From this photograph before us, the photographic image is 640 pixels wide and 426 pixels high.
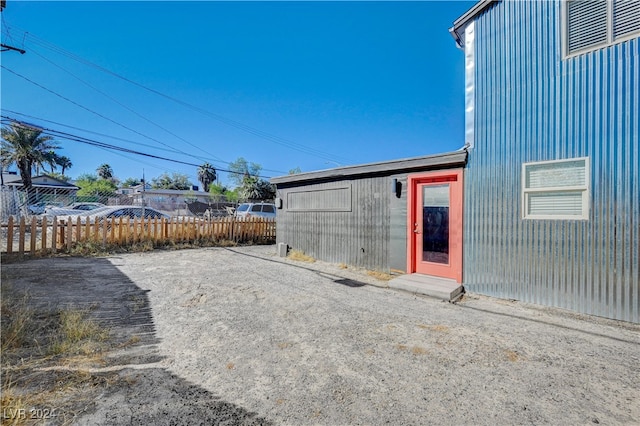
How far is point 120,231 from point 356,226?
25.6ft

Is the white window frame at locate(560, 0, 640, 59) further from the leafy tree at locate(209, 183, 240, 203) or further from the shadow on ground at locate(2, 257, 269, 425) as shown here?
the leafy tree at locate(209, 183, 240, 203)

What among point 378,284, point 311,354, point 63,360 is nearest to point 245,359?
point 311,354

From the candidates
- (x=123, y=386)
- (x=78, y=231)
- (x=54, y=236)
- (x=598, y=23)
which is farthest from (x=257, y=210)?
(x=598, y=23)

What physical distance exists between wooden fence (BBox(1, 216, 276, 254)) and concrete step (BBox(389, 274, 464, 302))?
824 cm

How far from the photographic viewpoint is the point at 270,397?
230 centimetres

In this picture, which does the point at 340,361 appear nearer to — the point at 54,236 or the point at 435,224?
the point at 435,224

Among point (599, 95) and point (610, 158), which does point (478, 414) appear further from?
point (599, 95)

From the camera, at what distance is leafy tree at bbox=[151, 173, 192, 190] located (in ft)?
180

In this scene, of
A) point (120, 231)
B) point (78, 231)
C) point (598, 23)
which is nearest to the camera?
point (598, 23)

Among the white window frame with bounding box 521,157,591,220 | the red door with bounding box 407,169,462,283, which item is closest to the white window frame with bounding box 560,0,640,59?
the white window frame with bounding box 521,157,591,220

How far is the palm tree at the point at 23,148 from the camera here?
24.5 meters

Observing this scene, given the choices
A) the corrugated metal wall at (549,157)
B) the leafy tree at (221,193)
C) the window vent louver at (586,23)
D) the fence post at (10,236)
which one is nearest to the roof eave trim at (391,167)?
the corrugated metal wall at (549,157)

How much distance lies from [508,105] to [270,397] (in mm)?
5621

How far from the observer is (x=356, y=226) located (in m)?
7.79
